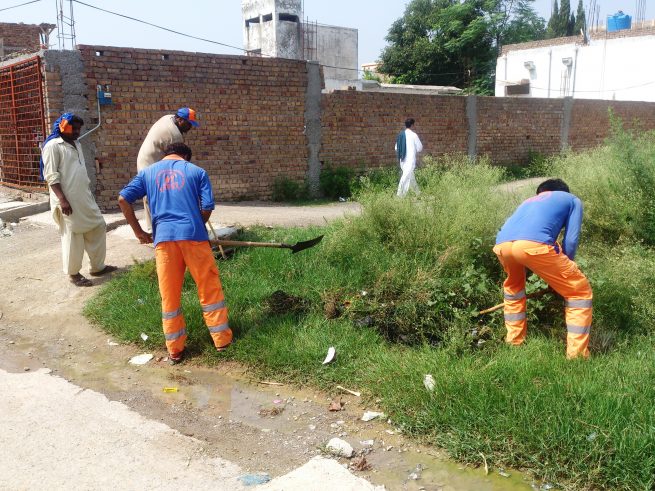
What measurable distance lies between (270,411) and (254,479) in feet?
2.63

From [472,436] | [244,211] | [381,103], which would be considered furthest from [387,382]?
[381,103]

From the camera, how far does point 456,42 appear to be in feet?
107

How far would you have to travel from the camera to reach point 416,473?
314 centimetres

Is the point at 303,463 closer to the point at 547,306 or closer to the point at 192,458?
the point at 192,458

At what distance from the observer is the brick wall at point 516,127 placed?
50.0 feet

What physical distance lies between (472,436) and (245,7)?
32.1m

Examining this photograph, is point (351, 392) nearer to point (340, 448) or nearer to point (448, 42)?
point (340, 448)

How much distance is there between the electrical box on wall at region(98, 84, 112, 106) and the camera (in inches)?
346

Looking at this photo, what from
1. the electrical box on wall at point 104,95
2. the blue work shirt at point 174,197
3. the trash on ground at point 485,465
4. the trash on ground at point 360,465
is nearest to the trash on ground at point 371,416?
the trash on ground at point 360,465

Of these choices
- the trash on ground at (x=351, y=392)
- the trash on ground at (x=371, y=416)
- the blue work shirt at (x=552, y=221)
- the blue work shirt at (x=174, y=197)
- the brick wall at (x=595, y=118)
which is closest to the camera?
the trash on ground at (x=371, y=416)

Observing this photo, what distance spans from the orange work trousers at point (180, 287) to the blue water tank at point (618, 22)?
97.0 feet

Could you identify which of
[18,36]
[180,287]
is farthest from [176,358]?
[18,36]

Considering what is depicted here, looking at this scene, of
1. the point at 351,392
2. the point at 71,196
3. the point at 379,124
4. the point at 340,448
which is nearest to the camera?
the point at 340,448

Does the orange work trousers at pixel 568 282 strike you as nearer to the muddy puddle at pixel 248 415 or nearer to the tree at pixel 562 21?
the muddy puddle at pixel 248 415
